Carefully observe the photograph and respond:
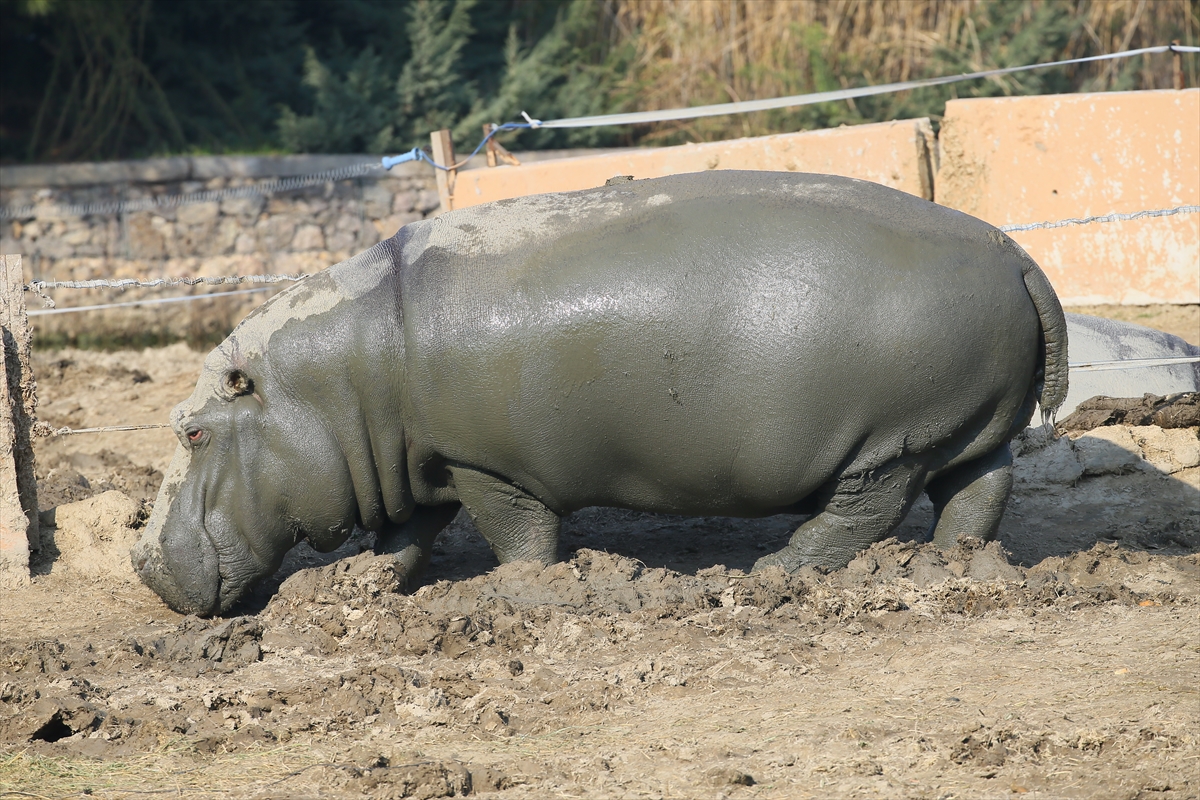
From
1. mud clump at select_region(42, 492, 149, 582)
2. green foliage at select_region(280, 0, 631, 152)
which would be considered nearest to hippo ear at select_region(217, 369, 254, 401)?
mud clump at select_region(42, 492, 149, 582)

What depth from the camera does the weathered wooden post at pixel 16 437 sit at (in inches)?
225

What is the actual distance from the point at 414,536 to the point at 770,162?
17.4 feet

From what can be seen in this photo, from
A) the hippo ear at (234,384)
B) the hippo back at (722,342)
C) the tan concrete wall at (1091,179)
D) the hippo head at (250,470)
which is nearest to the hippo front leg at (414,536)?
the hippo head at (250,470)

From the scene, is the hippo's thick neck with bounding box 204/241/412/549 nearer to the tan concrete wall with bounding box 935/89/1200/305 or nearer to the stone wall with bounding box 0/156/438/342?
the tan concrete wall with bounding box 935/89/1200/305

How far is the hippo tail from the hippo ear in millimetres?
3056

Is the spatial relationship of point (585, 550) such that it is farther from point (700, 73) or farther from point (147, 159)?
point (700, 73)

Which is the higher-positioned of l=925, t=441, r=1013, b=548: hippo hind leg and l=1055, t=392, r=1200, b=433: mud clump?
l=925, t=441, r=1013, b=548: hippo hind leg

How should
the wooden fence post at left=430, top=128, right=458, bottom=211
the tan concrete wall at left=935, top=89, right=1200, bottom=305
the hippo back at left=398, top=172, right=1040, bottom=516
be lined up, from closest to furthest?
the hippo back at left=398, top=172, right=1040, bottom=516 → the tan concrete wall at left=935, top=89, right=1200, bottom=305 → the wooden fence post at left=430, top=128, right=458, bottom=211

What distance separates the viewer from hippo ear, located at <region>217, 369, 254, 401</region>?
15.9 ft

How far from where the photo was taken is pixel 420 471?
16.1ft

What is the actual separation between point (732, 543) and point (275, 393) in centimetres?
241

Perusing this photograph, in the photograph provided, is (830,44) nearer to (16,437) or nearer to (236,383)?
(16,437)

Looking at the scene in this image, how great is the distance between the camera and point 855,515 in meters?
4.80

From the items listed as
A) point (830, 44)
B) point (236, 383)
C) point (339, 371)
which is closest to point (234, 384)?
point (236, 383)
